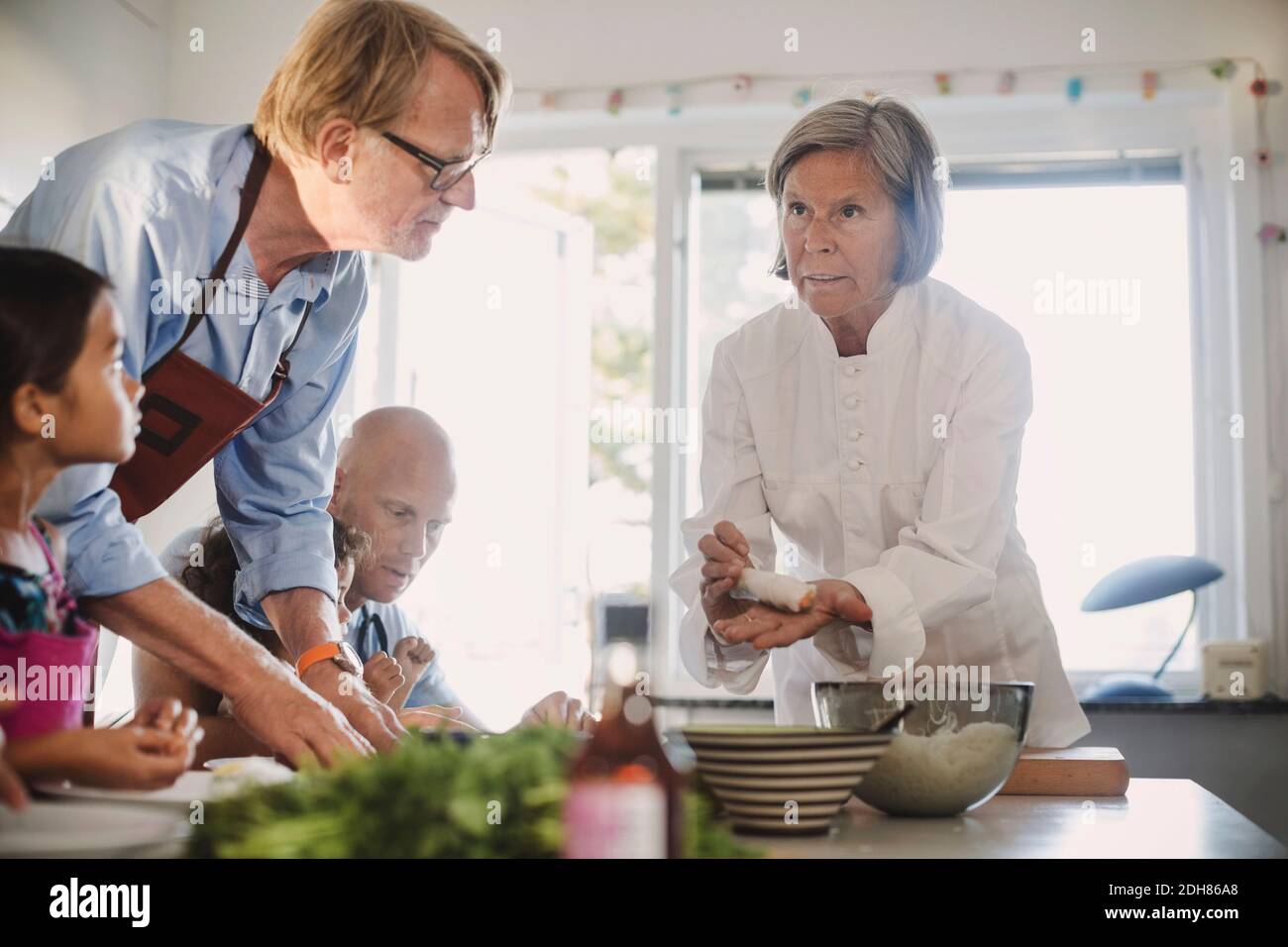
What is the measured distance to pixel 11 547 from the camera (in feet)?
3.53

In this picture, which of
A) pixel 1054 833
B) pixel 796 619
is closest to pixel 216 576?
pixel 796 619

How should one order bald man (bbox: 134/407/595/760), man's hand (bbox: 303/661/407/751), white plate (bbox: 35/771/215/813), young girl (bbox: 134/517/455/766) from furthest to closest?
bald man (bbox: 134/407/595/760) < young girl (bbox: 134/517/455/766) < man's hand (bbox: 303/661/407/751) < white plate (bbox: 35/771/215/813)

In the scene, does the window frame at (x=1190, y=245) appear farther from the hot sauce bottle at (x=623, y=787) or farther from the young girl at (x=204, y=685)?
the hot sauce bottle at (x=623, y=787)

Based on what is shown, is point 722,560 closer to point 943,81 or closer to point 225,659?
point 225,659

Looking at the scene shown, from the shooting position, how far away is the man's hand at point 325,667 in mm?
1400

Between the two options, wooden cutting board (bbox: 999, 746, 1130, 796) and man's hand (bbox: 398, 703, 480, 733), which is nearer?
wooden cutting board (bbox: 999, 746, 1130, 796)

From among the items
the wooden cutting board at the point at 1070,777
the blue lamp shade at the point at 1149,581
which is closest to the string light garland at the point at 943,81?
the blue lamp shade at the point at 1149,581

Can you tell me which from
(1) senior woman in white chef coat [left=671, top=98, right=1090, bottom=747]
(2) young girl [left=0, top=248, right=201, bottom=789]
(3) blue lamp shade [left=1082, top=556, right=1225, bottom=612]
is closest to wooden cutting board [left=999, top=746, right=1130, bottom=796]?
(1) senior woman in white chef coat [left=671, top=98, right=1090, bottom=747]

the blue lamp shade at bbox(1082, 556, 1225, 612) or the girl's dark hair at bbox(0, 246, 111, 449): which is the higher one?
the girl's dark hair at bbox(0, 246, 111, 449)

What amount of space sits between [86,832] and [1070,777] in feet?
3.41

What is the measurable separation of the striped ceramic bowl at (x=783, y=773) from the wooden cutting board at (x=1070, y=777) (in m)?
0.43

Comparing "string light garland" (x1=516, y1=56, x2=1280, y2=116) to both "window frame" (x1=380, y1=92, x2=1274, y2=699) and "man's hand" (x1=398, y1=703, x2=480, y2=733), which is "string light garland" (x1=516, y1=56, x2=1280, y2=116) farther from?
"man's hand" (x1=398, y1=703, x2=480, y2=733)

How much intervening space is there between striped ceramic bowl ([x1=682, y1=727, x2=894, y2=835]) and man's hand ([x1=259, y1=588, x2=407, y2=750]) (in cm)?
38

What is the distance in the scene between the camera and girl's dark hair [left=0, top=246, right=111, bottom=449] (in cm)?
100
